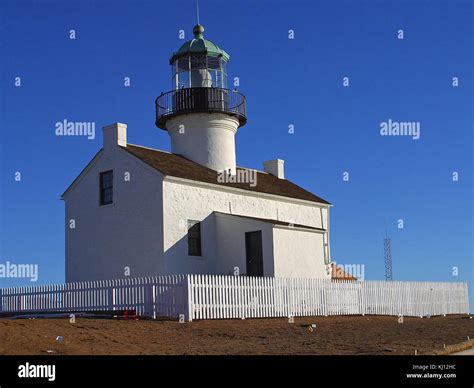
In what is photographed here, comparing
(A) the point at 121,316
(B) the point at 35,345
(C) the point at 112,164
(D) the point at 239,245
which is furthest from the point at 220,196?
(B) the point at 35,345

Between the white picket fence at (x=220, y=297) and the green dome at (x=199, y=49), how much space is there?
1120cm

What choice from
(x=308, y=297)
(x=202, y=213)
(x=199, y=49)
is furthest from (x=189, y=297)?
(x=199, y=49)

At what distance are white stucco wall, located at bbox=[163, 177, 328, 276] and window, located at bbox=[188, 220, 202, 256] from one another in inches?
7.0

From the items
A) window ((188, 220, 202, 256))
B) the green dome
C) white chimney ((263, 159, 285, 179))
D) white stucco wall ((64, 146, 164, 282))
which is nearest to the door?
window ((188, 220, 202, 256))

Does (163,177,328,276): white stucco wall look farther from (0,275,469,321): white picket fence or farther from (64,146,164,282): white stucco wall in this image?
(0,275,469,321): white picket fence

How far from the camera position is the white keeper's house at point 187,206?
2536 centimetres

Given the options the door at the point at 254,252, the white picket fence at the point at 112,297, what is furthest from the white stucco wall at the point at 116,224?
the door at the point at 254,252

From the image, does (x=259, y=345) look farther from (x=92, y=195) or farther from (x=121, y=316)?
(x=92, y=195)

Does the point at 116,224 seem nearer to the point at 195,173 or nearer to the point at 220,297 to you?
the point at 195,173

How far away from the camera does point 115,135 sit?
26906mm

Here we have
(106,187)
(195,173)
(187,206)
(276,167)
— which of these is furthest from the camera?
(276,167)

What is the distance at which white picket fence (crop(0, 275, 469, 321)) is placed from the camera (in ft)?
67.7

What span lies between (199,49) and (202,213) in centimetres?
773
